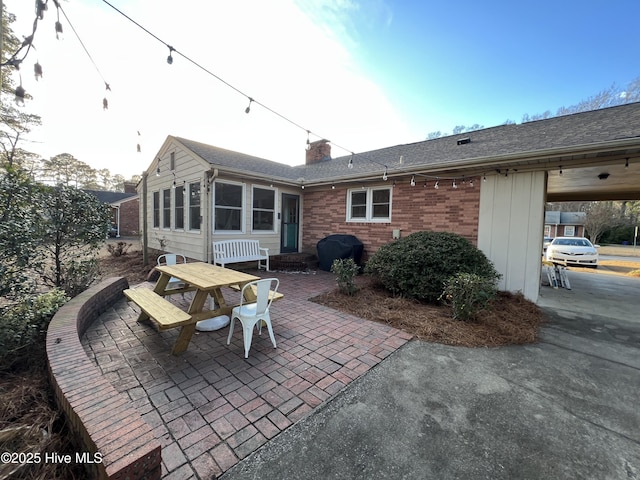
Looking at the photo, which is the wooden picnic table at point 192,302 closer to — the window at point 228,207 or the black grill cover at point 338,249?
the window at point 228,207

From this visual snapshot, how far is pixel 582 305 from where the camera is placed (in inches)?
214

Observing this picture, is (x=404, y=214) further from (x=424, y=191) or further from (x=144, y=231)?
(x=144, y=231)

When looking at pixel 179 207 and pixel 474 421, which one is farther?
pixel 179 207

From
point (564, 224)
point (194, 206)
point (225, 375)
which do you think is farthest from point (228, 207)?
point (564, 224)

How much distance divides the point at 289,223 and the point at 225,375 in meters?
7.01

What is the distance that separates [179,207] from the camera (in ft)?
27.6

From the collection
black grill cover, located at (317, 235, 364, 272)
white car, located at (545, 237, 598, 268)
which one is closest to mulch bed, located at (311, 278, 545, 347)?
black grill cover, located at (317, 235, 364, 272)

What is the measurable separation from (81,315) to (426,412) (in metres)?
3.99

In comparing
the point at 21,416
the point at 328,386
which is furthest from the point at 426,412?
the point at 21,416

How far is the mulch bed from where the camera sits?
3.62 meters

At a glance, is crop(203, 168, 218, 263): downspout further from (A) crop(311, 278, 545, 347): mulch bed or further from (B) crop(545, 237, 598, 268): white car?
(B) crop(545, 237, 598, 268): white car

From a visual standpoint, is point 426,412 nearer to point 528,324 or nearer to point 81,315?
point 528,324

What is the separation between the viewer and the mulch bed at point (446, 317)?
11.9 feet

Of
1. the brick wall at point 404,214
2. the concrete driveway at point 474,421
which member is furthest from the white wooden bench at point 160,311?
the brick wall at point 404,214
